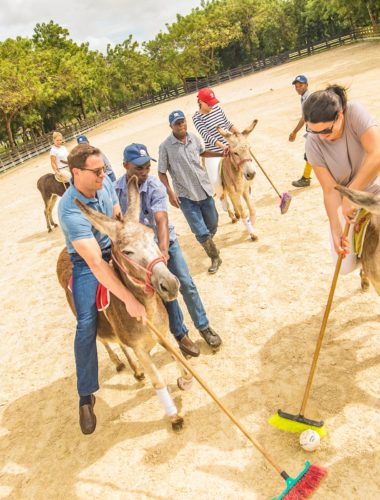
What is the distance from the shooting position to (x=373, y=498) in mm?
3021

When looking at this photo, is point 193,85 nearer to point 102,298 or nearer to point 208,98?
point 208,98

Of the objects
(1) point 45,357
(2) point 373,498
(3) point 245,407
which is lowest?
(2) point 373,498

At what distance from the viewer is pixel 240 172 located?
24.5 ft

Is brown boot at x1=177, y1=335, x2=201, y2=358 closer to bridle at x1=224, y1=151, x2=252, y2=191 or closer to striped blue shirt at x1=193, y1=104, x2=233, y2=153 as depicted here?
bridle at x1=224, y1=151, x2=252, y2=191

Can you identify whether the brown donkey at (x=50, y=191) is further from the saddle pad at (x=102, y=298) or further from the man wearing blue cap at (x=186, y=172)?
the saddle pad at (x=102, y=298)

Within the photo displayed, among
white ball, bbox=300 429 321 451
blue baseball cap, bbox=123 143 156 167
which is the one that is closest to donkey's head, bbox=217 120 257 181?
blue baseball cap, bbox=123 143 156 167

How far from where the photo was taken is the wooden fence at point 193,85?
40763mm

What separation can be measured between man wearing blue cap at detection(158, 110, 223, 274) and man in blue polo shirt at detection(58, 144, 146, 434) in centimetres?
222

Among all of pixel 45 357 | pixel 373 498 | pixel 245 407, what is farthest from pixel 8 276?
pixel 373 498

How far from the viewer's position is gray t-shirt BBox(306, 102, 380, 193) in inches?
135

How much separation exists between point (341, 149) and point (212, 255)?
371 cm

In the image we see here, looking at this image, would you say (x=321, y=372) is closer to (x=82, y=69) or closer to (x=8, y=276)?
(x=8, y=276)

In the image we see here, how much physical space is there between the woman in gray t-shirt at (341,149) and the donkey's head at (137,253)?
5.88 ft

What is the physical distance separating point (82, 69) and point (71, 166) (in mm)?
52734
